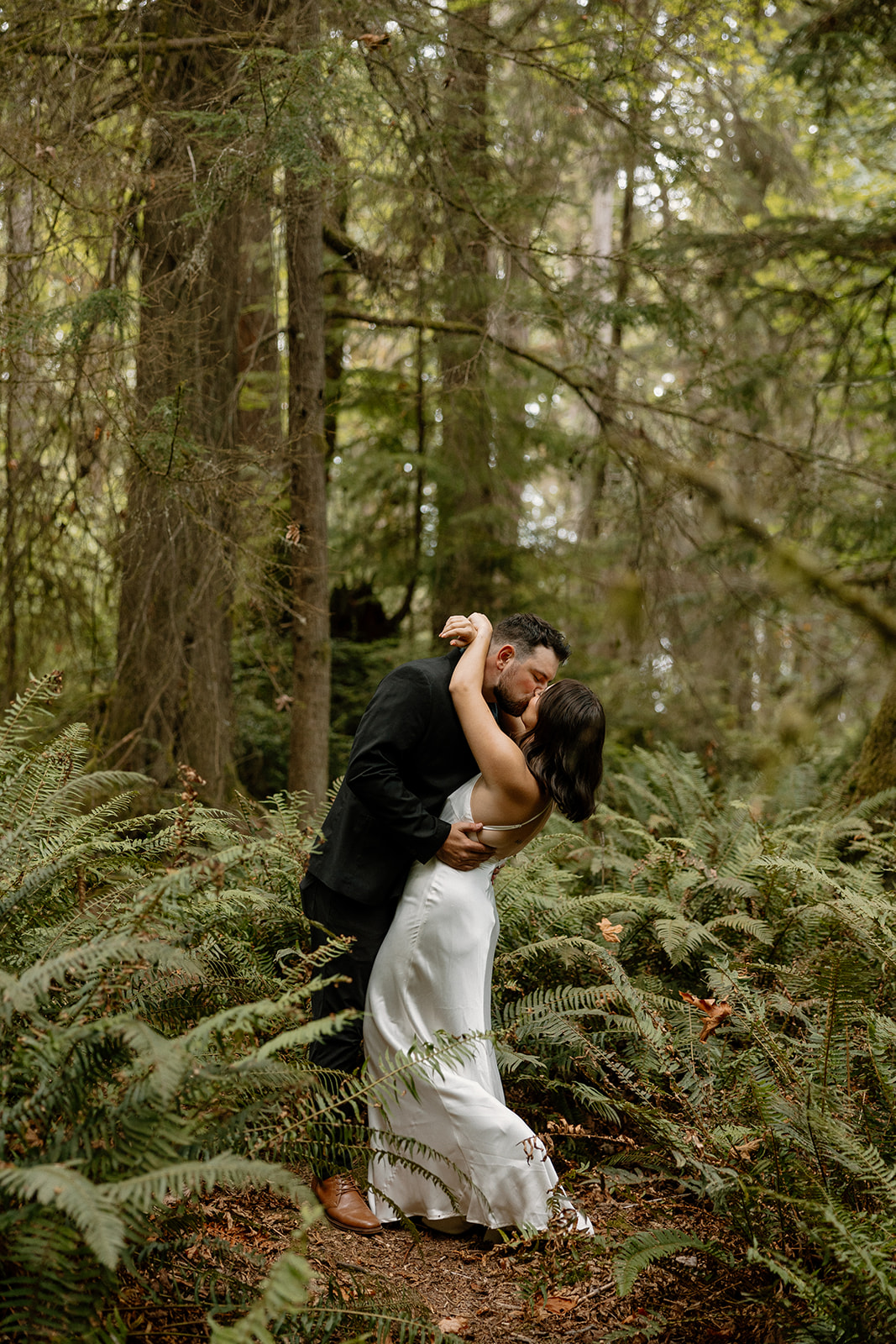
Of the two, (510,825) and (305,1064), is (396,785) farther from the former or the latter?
(305,1064)

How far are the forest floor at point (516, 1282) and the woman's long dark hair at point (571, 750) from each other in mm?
1343

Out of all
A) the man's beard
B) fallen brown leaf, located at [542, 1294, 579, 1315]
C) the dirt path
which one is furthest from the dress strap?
fallen brown leaf, located at [542, 1294, 579, 1315]

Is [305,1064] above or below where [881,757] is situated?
below

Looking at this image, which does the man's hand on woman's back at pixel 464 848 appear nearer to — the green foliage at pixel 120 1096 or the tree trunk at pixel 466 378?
the green foliage at pixel 120 1096

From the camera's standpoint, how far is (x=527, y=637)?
A: 3.75 meters

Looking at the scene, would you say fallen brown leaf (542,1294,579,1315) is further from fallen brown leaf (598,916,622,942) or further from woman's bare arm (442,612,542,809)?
woman's bare arm (442,612,542,809)

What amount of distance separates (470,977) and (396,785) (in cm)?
79

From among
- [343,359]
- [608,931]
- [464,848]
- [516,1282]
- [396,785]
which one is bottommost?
[516,1282]

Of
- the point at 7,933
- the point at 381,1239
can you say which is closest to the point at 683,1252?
the point at 381,1239

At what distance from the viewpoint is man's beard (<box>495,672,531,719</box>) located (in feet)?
12.4

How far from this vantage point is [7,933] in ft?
9.93

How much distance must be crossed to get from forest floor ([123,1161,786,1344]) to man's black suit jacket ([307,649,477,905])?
44.8 inches

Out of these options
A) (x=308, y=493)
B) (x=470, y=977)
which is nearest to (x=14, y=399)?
(x=308, y=493)

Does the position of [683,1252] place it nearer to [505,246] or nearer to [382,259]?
[505,246]
